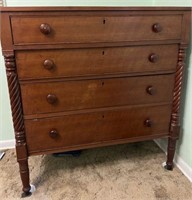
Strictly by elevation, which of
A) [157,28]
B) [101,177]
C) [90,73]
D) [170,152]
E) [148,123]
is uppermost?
[157,28]

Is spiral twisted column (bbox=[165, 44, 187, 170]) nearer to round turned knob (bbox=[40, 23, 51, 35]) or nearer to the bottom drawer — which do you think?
the bottom drawer

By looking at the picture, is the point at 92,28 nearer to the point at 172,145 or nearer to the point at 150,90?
the point at 150,90

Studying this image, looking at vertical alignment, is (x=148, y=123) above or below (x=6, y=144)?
above

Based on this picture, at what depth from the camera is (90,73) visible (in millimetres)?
1249

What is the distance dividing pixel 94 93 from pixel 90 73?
0.12m

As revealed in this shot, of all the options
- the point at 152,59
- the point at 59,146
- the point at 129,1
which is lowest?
the point at 59,146

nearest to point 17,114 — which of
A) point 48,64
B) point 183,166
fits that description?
point 48,64

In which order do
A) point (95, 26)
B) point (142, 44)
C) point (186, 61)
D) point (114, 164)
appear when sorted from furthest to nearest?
point (114, 164)
point (186, 61)
point (142, 44)
point (95, 26)

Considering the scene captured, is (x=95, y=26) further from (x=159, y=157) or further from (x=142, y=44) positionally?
(x=159, y=157)

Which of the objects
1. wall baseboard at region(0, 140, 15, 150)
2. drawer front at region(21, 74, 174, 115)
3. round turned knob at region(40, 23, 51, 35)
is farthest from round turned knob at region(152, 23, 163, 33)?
wall baseboard at region(0, 140, 15, 150)

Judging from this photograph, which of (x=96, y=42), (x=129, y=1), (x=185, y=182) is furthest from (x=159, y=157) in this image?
(x=129, y=1)

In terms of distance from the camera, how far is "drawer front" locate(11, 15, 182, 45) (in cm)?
109

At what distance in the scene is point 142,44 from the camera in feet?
4.20

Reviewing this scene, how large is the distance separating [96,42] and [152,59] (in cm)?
35
